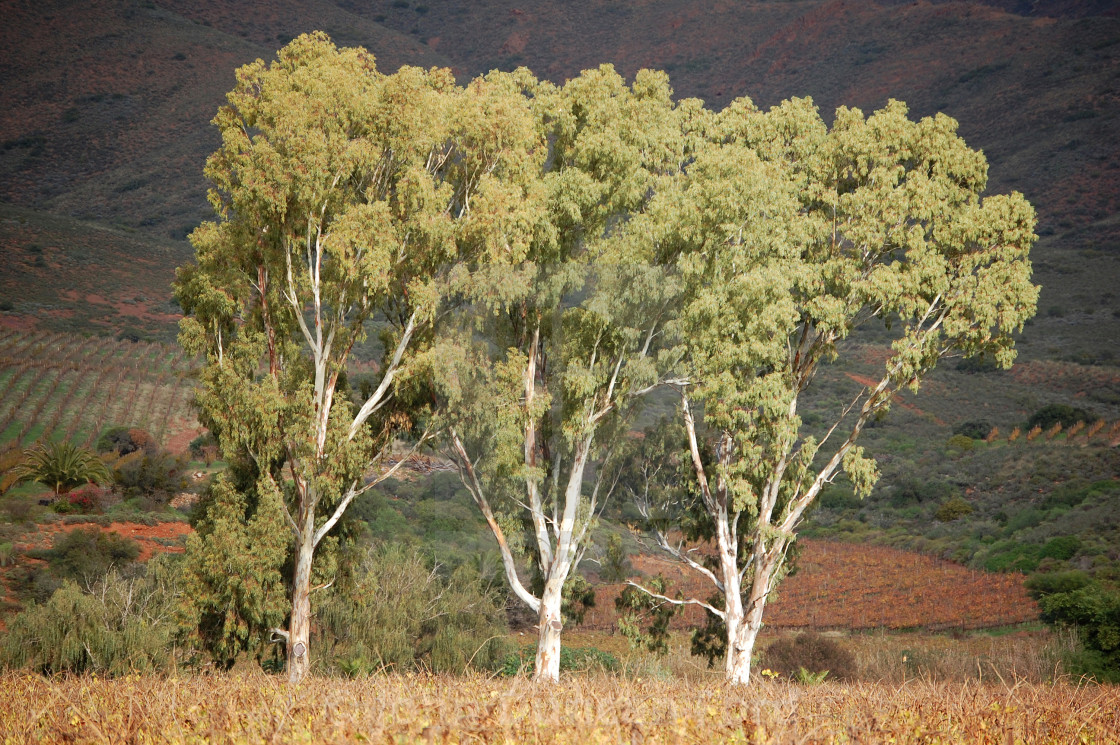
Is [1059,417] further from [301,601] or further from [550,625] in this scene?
[301,601]

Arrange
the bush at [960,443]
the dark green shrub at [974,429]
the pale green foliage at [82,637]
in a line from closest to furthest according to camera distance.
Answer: the pale green foliage at [82,637] → the bush at [960,443] → the dark green shrub at [974,429]

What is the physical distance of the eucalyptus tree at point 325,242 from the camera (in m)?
13.9

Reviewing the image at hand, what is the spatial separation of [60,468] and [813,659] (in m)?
30.3

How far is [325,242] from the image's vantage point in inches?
555

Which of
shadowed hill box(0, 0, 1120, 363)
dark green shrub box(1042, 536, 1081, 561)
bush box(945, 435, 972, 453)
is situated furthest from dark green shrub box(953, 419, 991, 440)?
dark green shrub box(1042, 536, 1081, 561)

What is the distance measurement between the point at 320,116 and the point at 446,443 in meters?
5.96

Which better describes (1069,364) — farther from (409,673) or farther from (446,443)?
(409,673)

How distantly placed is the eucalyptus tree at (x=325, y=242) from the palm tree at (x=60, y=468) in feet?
84.9

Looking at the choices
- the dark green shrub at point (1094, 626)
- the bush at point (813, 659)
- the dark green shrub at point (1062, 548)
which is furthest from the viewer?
the dark green shrub at point (1062, 548)

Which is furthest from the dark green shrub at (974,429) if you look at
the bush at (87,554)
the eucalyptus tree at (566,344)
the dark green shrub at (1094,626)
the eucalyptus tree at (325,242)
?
the eucalyptus tree at (325,242)

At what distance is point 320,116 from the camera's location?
552 inches

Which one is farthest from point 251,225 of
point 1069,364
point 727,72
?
point 727,72

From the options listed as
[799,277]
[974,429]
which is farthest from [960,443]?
[799,277]

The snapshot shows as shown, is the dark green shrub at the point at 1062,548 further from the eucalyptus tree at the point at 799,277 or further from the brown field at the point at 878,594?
the eucalyptus tree at the point at 799,277
